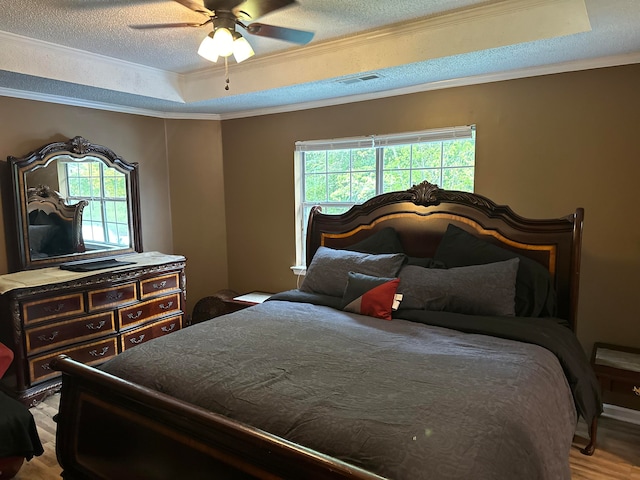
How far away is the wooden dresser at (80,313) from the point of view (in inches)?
120

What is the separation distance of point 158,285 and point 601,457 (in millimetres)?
3555

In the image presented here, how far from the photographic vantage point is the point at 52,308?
10.5ft

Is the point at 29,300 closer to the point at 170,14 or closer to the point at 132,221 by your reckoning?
the point at 132,221

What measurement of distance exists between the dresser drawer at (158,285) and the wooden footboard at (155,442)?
6.33ft

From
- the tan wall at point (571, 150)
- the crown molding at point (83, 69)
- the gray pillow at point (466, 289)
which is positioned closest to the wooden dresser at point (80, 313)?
the crown molding at point (83, 69)

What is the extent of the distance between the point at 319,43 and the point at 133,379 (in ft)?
8.41

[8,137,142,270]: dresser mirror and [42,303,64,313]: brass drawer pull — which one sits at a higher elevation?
[8,137,142,270]: dresser mirror

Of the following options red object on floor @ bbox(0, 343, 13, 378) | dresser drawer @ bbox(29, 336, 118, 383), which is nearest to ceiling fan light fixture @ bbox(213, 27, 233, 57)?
red object on floor @ bbox(0, 343, 13, 378)

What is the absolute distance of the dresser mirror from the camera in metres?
3.43

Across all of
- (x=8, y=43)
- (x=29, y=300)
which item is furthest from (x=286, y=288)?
(x=8, y=43)

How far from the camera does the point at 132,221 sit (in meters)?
4.22

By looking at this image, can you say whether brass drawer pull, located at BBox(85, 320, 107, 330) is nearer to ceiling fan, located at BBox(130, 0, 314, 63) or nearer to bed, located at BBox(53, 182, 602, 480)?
bed, located at BBox(53, 182, 602, 480)

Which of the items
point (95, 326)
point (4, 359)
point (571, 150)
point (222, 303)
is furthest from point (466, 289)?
point (95, 326)

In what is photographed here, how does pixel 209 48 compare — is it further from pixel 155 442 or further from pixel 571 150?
pixel 571 150
